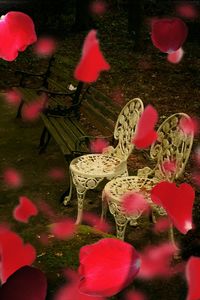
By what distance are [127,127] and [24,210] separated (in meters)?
1.43

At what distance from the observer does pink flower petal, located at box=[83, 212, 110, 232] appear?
470 centimetres

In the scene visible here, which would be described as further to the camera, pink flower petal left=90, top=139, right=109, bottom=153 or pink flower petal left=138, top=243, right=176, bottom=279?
pink flower petal left=90, top=139, right=109, bottom=153

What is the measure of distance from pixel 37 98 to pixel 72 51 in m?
6.60

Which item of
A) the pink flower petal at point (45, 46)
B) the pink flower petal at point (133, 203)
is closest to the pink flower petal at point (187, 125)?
the pink flower petal at point (133, 203)

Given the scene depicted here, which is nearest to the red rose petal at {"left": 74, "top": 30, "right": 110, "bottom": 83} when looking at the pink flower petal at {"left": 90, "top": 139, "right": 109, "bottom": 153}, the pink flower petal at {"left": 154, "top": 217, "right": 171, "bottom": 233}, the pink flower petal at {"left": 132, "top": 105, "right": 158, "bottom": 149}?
the pink flower petal at {"left": 132, "top": 105, "right": 158, "bottom": 149}

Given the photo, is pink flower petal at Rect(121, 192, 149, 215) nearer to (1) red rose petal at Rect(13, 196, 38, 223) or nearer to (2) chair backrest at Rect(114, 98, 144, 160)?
(2) chair backrest at Rect(114, 98, 144, 160)

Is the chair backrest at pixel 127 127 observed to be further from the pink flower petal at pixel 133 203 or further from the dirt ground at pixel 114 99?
the pink flower petal at pixel 133 203

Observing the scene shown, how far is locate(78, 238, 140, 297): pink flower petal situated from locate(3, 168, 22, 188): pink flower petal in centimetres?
330

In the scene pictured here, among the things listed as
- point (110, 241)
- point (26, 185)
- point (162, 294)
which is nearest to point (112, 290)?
point (110, 241)

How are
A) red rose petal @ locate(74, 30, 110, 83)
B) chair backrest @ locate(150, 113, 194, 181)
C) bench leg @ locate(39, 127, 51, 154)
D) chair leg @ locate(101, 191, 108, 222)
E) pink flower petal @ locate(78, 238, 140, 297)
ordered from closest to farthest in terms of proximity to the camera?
1. pink flower petal @ locate(78, 238, 140, 297)
2. red rose petal @ locate(74, 30, 110, 83)
3. chair backrest @ locate(150, 113, 194, 181)
4. chair leg @ locate(101, 191, 108, 222)
5. bench leg @ locate(39, 127, 51, 154)

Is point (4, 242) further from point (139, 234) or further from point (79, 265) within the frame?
point (139, 234)

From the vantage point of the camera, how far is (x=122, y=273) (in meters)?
2.46

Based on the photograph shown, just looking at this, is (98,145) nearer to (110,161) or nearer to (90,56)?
(110,161)

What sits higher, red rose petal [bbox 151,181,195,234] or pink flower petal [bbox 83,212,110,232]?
red rose petal [bbox 151,181,195,234]
